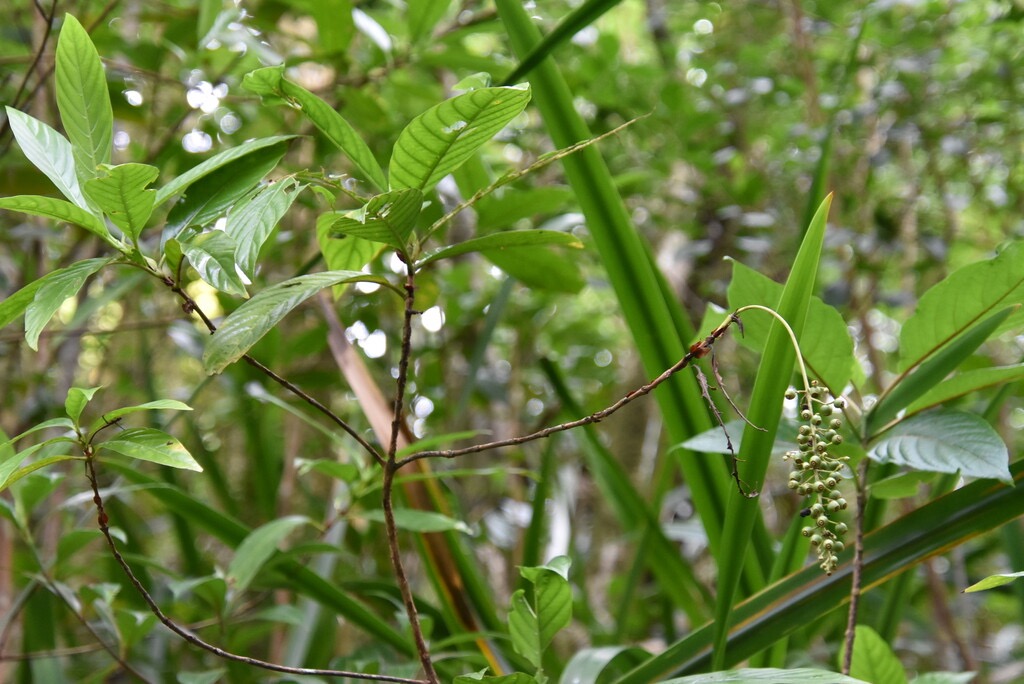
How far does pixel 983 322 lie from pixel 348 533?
1.03 meters

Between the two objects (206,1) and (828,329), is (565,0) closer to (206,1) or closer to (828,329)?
(206,1)

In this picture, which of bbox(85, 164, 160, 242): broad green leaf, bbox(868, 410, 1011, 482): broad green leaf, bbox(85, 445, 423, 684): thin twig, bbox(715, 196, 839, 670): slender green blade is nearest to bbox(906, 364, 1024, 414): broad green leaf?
bbox(868, 410, 1011, 482): broad green leaf

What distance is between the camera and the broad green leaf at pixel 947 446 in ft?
1.48

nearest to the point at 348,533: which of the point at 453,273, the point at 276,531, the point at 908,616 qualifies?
the point at 453,273

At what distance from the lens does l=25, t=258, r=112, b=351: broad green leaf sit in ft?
1.31

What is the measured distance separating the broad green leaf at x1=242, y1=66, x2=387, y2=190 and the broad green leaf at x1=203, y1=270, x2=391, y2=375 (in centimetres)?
8

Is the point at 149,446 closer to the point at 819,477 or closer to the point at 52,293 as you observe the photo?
the point at 52,293

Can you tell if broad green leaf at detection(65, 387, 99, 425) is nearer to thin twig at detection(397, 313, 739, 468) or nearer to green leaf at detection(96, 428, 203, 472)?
green leaf at detection(96, 428, 203, 472)

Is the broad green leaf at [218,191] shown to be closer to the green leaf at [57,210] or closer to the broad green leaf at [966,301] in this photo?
the green leaf at [57,210]

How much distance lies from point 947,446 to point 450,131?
1.10ft

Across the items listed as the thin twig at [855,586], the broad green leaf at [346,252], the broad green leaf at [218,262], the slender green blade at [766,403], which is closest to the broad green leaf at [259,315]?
the broad green leaf at [218,262]

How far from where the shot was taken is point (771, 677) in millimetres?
389

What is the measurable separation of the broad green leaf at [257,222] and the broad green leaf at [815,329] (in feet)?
0.88

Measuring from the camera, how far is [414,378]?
1.25 meters
